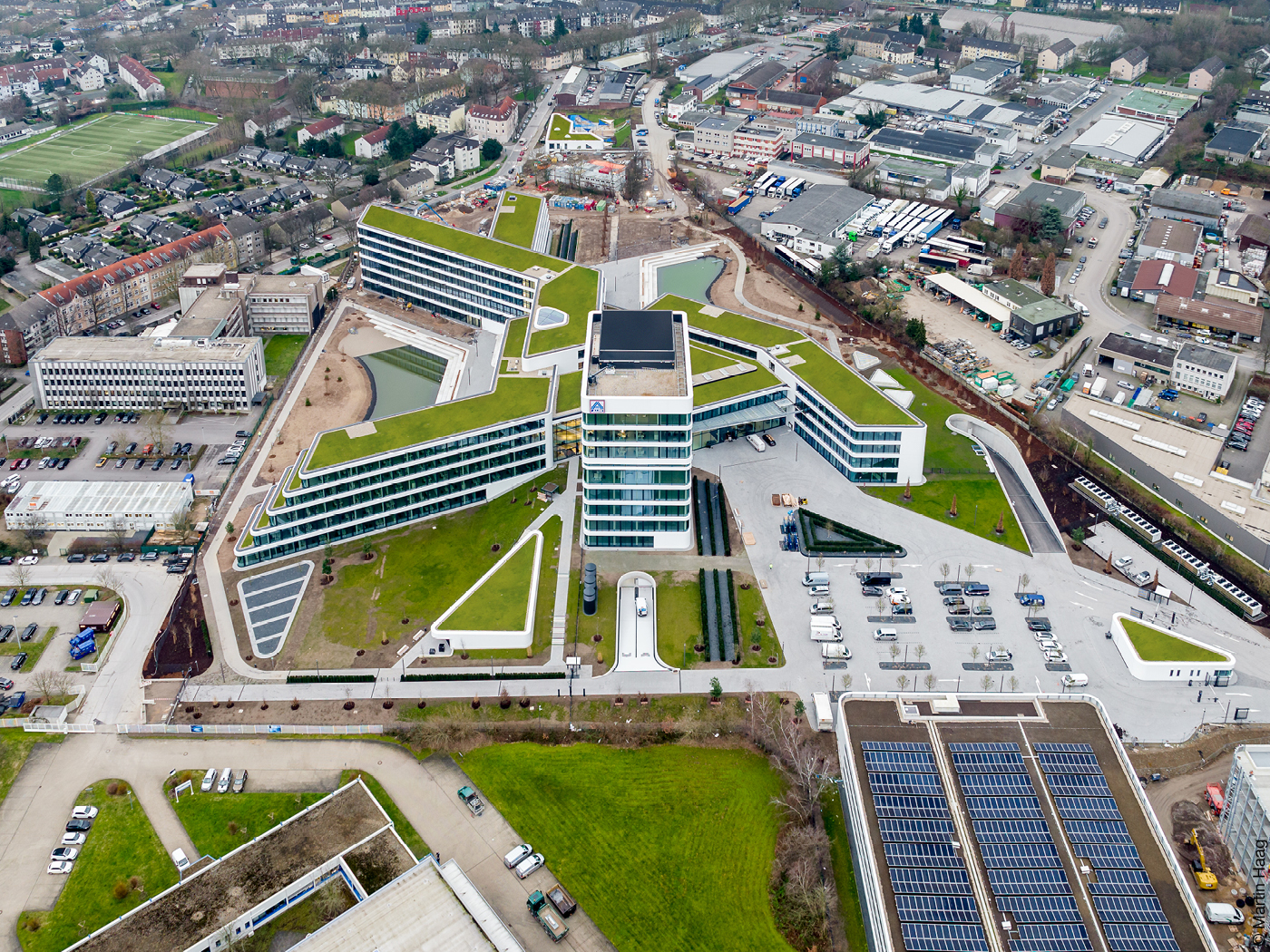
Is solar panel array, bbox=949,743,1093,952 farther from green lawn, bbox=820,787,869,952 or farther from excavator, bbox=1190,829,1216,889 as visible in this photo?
excavator, bbox=1190,829,1216,889

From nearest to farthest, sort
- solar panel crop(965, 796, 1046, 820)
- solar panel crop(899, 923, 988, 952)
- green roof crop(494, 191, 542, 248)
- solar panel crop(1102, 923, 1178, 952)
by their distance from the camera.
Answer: solar panel crop(1102, 923, 1178, 952) < solar panel crop(899, 923, 988, 952) < solar panel crop(965, 796, 1046, 820) < green roof crop(494, 191, 542, 248)

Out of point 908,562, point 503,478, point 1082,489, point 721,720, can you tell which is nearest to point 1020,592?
point 908,562

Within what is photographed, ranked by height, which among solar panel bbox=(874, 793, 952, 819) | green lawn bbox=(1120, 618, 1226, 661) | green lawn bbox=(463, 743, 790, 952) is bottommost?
green lawn bbox=(463, 743, 790, 952)

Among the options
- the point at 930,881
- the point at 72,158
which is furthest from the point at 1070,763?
the point at 72,158

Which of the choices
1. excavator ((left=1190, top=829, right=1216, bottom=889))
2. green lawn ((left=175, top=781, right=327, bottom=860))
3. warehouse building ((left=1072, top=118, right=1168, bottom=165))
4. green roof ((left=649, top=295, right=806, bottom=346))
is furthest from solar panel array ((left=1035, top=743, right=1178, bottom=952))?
warehouse building ((left=1072, top=118, right=1168, bottom=165))

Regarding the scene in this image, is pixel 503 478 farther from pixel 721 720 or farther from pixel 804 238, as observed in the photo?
pixel 804 238

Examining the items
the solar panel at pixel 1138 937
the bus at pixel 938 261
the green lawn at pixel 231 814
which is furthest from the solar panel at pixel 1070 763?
the bus at pixel 938 261

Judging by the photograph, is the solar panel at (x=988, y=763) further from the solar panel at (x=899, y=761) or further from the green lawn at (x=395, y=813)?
the green lawn at (x=395, y=813)

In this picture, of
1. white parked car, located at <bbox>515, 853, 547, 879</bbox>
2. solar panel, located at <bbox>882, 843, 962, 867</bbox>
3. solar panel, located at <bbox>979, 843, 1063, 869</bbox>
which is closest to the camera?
solar panel, located at <bbox>979, 843, 1063, 869</bbox>
